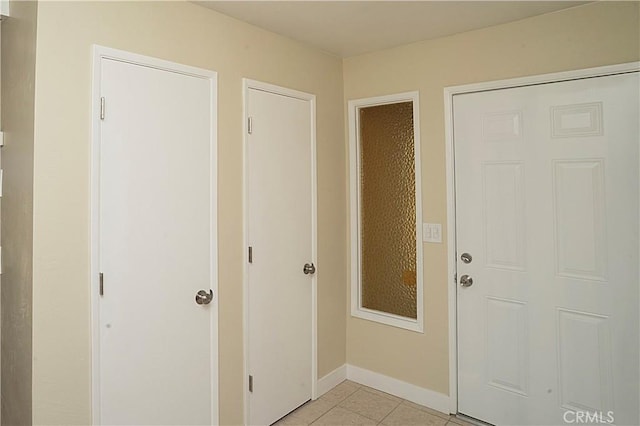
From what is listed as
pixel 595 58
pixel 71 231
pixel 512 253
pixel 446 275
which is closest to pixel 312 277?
pixel 446 275

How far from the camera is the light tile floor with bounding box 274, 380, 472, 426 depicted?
8.46 feet

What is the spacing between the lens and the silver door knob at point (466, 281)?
260 centimetres

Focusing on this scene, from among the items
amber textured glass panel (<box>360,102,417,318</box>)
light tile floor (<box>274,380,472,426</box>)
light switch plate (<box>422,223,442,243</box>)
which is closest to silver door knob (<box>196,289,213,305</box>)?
light tile floor (<box>274,380,472,426</box>)

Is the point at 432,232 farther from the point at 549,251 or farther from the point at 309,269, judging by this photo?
the point at 309,269

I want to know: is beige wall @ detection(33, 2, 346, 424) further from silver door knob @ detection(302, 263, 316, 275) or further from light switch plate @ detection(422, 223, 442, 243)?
light switch plate @ detection(422, 223, 442, 243)

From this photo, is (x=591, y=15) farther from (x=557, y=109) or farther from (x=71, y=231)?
(x=71, y=231)

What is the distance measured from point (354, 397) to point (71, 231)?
218 cm

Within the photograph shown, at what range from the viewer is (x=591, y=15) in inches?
84.7

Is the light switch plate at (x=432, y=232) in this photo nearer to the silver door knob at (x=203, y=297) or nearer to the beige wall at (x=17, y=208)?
the silver door knob at (x=203, y=297)

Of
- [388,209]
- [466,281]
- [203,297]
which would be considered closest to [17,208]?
[203,297]

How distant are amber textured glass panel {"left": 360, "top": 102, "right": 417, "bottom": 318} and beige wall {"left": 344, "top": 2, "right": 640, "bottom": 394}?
143mm

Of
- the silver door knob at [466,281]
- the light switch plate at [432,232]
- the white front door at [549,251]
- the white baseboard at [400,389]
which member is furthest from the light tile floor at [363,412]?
the light switch plate at [432,232]

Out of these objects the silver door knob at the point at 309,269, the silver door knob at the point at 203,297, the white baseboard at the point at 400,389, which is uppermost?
the silver door knob at the point at 309,269

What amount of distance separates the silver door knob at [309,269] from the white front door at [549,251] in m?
1.01
